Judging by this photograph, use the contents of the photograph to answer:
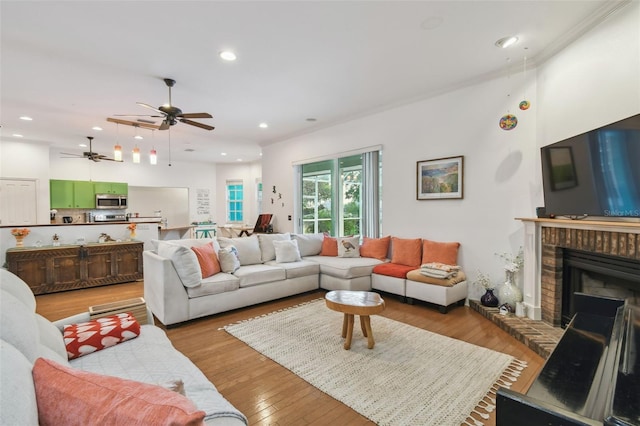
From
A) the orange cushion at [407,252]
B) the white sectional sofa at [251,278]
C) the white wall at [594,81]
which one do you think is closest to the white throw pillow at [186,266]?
the white sectional sofa at [251,278]

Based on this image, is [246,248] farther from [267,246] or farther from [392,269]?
[392,269]

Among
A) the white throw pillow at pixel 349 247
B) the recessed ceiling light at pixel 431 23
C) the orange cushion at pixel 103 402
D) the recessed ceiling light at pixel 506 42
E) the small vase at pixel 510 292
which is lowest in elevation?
the small vase at pixel 510 292

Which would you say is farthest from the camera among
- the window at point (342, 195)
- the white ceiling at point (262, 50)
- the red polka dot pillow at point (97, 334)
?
the window at point (342, 195)

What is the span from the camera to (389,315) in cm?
356

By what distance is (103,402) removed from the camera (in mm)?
706

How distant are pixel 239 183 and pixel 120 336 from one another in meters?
8.32

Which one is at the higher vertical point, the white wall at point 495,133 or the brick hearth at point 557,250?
the white wall at point 495,133

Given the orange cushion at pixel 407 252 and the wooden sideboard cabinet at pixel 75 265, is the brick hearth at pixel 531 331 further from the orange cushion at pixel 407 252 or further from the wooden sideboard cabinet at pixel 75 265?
the wooden sideboard cabinet at pixel 75 265

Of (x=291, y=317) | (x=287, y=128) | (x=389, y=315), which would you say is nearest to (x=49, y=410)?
(x=291, y=317)

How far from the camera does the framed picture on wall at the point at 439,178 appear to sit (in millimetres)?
4020

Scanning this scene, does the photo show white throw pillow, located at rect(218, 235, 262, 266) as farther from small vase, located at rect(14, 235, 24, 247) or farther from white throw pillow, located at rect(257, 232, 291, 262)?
small vase, located at rect(14, 235, 24, 247)

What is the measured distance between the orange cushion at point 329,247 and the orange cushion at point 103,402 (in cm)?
442

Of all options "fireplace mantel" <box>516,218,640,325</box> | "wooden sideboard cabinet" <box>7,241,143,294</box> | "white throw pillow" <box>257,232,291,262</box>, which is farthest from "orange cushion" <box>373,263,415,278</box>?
"wooden sideboard cabinet" <box>7,241,143,294</box>

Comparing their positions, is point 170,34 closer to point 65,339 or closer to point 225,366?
point 65,339
